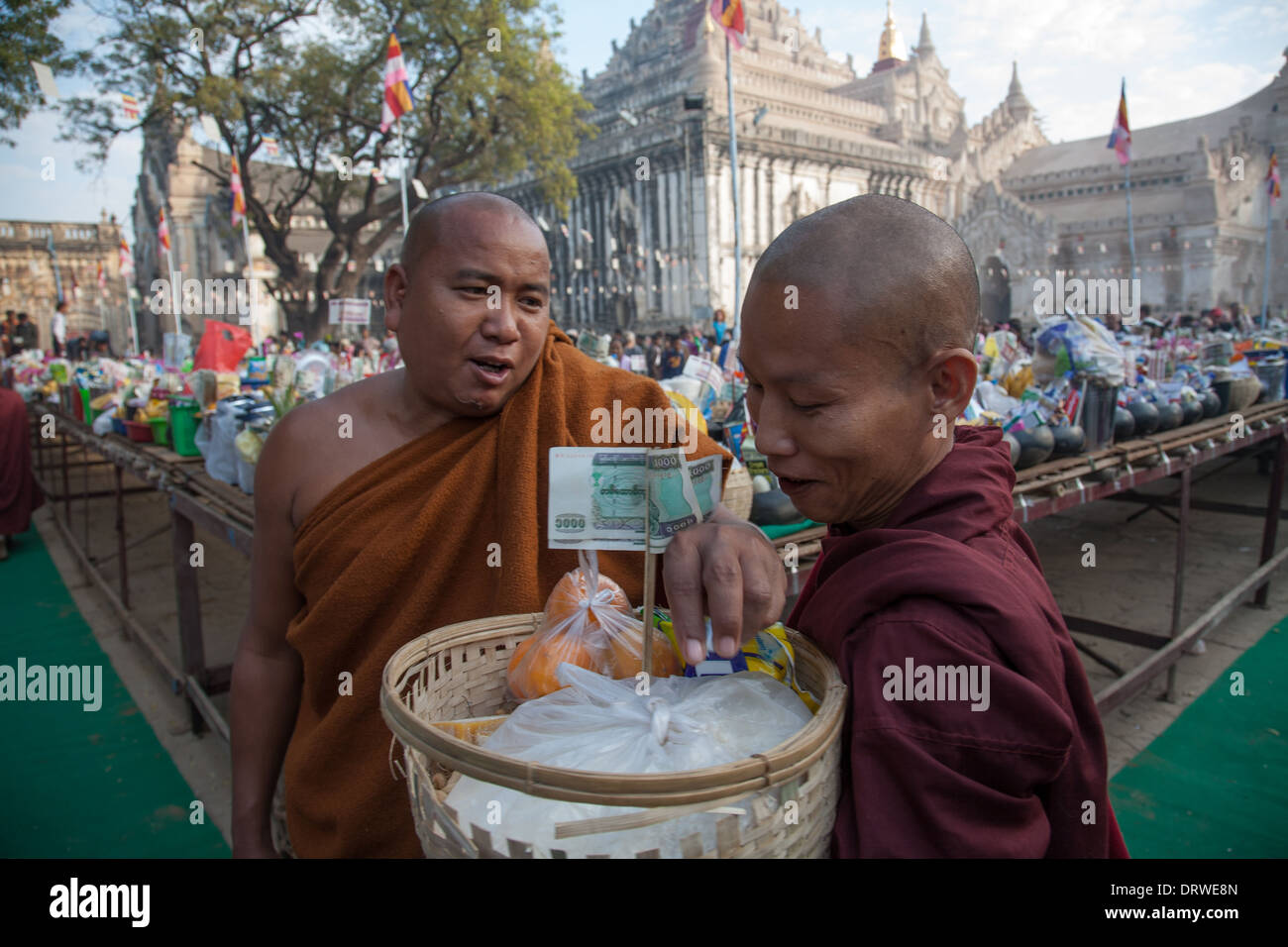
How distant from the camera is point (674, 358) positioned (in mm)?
14961

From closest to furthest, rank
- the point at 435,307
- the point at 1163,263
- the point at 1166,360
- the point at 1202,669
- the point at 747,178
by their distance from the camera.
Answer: the point at 435,307, the point at 1202,669, the point at 1166,360, the point at 747,178, the point at 1163,263

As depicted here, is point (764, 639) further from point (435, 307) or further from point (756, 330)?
point (435, 307)

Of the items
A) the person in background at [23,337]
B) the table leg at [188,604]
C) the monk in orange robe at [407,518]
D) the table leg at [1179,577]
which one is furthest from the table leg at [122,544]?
the person in background at [23,337]

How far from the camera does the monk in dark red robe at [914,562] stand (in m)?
0.72

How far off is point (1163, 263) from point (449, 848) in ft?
141

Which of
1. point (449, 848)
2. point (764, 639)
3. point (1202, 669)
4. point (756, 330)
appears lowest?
point (1202, 669)

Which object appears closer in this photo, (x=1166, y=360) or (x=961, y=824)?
(x=961, y=824)

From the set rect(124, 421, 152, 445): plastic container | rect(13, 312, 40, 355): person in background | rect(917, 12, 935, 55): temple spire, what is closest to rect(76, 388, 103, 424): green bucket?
rect(124, 421, 152, 445): plastic container

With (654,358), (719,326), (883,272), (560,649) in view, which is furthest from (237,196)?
(883,272)

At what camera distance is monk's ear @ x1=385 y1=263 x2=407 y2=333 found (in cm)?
150

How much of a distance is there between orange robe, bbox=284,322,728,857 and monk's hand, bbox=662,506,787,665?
507 millimetres
